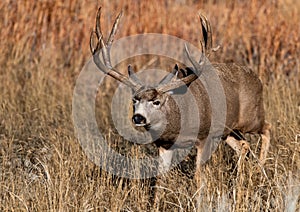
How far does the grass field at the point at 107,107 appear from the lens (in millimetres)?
4133

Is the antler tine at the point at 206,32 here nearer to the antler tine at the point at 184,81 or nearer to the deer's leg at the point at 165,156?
Result: the antler tine at the point at 184,81

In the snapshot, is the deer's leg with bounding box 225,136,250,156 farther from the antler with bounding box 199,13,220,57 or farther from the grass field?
the antler with bounding box 199,13,220,57

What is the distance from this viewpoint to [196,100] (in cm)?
520

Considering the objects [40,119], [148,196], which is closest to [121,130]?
[40,119]

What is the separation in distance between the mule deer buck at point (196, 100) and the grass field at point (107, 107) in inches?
7.6

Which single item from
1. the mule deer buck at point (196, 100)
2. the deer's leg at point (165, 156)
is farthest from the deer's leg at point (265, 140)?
the deer's leg at point (165, 156)

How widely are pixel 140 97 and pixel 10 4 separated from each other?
13.4ft

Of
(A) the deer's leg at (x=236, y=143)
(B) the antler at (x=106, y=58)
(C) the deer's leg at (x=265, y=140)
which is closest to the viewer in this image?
(B) the antler at (x=106, y=58)

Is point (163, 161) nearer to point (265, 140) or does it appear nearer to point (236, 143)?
point (236, 143)

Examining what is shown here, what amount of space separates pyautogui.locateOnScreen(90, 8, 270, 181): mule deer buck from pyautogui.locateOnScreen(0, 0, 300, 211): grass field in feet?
0.63

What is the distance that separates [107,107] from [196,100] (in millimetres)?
2269

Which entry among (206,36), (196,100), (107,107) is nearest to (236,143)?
(196,100)

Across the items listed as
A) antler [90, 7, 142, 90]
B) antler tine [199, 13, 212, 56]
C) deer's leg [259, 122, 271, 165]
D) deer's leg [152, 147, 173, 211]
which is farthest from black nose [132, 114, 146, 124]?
deer's leg [259, 122, 271, 165]

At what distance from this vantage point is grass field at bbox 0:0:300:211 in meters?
4.13
